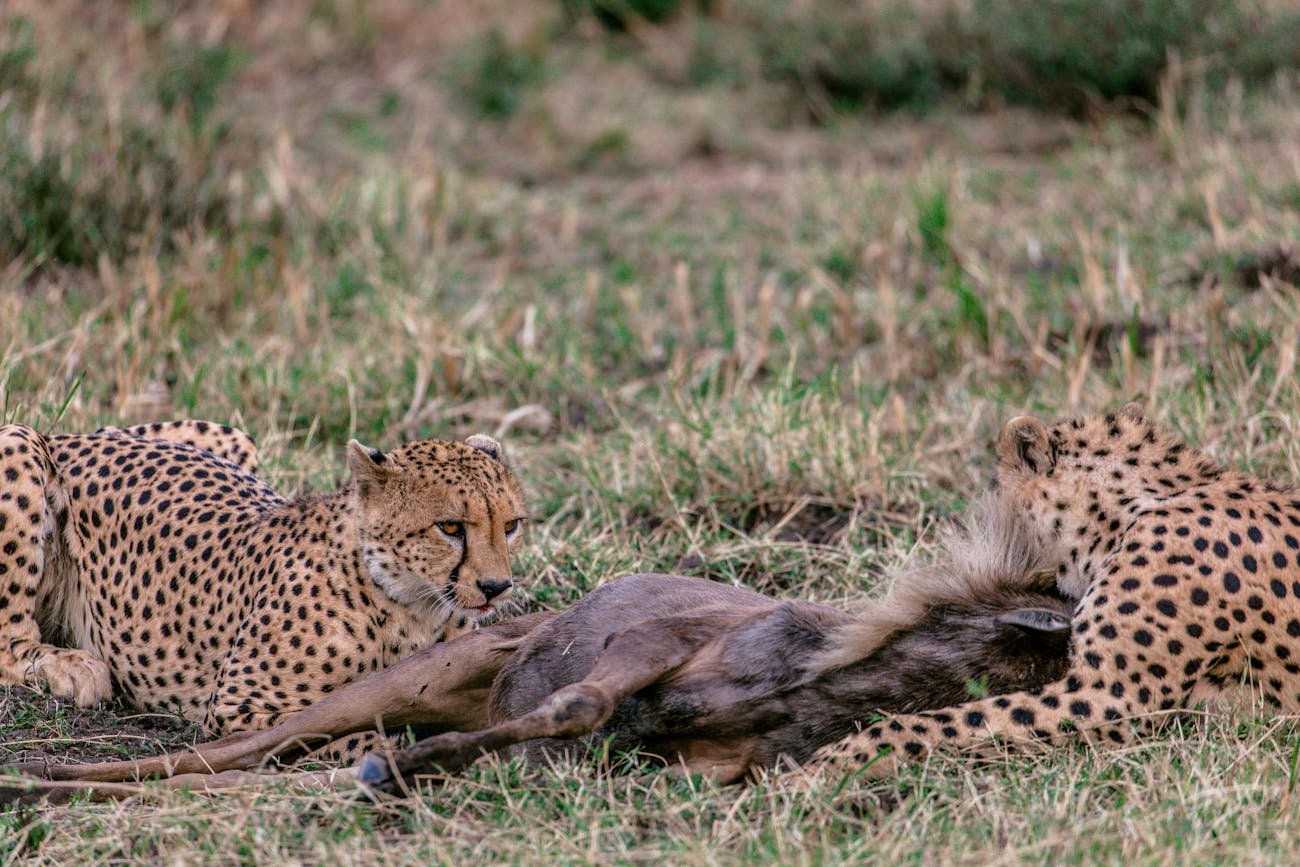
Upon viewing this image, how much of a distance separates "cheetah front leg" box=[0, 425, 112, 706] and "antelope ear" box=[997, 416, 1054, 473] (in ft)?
7.73

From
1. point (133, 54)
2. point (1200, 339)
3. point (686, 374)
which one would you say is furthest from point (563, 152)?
point (1200, 339)

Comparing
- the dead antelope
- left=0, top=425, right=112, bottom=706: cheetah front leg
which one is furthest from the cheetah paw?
the dead antelope

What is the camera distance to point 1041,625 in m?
3.44

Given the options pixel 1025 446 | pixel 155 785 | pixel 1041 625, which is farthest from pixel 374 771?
pixel 1025 446

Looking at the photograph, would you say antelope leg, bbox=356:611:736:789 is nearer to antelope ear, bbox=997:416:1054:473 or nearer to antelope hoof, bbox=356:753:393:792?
antelope hoof, bbox=356:753:393:792

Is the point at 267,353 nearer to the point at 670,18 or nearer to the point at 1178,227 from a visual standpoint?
the point at 1178,227

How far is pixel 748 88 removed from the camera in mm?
10656

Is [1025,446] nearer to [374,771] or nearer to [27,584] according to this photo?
[374,771]

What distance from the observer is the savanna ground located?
124 inches

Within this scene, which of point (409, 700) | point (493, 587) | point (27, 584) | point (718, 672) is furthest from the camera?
point (27, 584)

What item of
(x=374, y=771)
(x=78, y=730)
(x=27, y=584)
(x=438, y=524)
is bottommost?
(x=78, y=730)

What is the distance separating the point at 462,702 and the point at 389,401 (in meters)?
2.32

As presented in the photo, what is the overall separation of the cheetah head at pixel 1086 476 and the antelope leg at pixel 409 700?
4.19 ft

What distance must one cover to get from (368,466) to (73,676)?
97 cm
